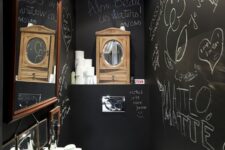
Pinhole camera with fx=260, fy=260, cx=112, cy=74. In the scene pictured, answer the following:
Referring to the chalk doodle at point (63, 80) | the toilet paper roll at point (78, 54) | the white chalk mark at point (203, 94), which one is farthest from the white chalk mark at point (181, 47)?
the toilet paper roll at point (78, 54)

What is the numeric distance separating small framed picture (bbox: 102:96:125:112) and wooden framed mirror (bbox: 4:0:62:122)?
110 cm

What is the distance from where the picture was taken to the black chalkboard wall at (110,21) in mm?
3389

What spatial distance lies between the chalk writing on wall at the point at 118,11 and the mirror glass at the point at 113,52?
31cm

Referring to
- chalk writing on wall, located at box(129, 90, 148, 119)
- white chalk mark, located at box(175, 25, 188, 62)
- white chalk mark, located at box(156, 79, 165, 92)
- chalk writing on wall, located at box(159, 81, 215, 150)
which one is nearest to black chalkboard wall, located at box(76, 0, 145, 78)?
chalk writing on wall, located at box(129, 90, 148, 119)

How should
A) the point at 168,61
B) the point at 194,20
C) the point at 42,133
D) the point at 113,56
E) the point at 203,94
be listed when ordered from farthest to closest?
the point at 113,56, the point at 168,61, the point at 42,133, the point at 194,20, the point at 203,94

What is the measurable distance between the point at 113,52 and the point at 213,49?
6.75 ft

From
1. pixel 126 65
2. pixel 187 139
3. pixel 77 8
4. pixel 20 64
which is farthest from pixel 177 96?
pixel 77 8

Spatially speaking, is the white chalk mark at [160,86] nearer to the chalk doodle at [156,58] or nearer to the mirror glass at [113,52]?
the chalk doodle at [156,58]

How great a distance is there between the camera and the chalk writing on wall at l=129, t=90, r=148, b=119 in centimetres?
330

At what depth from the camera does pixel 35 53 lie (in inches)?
69.0

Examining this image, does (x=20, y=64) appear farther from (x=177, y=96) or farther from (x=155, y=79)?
(x=155, y=79)

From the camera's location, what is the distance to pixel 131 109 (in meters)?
3.31

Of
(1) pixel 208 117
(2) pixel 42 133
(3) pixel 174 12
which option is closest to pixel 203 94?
(1) pixel 208 117

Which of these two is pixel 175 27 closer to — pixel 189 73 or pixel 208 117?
pixel 189 73
